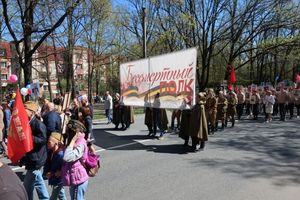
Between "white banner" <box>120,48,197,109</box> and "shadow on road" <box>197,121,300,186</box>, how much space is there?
1.95 m

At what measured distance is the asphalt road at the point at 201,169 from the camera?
6816 millimetres

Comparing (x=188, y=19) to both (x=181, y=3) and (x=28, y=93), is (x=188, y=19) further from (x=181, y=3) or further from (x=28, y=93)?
(x=28, y=93)

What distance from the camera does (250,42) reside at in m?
33.9

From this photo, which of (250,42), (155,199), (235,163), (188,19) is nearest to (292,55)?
(250,42)

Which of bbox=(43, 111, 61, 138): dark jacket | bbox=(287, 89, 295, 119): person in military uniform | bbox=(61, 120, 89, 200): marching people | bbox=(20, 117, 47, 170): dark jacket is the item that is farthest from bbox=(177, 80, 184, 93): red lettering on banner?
bbox=(287, 89, 295, 119): person in military uniform

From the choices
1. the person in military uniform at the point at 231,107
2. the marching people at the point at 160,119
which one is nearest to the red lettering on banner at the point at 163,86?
the marching people at the point at 160,119

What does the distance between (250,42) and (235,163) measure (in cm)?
2642

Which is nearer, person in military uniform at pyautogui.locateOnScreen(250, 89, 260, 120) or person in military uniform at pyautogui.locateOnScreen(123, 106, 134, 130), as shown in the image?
person in military uniform at pyautogui.locateOnScreen(123, 106, 134, 130)

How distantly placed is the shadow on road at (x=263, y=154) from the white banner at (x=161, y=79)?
1945 millimetres

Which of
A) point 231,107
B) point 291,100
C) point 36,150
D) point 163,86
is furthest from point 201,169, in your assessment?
point 291,100

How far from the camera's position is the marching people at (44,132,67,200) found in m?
5.38

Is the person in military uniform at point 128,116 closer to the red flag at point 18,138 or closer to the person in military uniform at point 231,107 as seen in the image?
the person in military uniform at point 231,107

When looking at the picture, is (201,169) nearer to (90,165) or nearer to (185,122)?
(185,122)

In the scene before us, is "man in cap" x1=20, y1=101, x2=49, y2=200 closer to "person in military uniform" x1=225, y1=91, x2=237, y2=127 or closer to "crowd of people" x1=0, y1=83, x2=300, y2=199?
"crowd of people" x1=0, y1=83, x2=300, y2=199
